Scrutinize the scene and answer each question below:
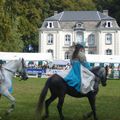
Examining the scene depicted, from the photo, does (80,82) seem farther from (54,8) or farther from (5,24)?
(54,8)


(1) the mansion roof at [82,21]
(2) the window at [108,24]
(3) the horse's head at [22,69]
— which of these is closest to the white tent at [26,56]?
(1) the mansion roof at [82,21]

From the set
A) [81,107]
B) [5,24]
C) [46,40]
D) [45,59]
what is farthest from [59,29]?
[81,107]

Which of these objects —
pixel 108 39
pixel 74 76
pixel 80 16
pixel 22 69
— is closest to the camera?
pixel 74 76

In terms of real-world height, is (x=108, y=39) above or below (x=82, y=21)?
below

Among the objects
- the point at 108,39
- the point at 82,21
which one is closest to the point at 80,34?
the point at 82,21

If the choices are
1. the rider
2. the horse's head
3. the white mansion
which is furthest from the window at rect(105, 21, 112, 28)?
the rider

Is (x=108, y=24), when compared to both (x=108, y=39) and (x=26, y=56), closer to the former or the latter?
(x=108, y=39)

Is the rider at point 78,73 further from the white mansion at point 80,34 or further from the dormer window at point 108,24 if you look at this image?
the dormer window at point 108,24

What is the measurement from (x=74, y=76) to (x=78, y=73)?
0.16 metres

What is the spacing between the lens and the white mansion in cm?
7544

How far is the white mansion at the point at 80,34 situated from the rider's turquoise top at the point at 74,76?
6281 centimetres

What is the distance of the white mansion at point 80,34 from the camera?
247ft

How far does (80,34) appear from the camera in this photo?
77312 millimetres

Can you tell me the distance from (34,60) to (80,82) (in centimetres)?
4106
